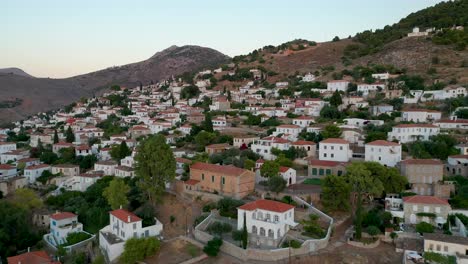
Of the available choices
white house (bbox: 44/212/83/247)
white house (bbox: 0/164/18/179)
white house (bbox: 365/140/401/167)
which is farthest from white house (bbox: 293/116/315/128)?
white house (bbox: 0/164/18/179)

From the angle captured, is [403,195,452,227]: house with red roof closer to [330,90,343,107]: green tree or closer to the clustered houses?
the clustered houses

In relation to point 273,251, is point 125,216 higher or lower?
higher

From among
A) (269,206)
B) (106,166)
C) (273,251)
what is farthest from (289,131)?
(273,251)

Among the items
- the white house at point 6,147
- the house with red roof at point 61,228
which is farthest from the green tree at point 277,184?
the white house at point 6,147

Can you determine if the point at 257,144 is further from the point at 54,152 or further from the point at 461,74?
the point at 461,74

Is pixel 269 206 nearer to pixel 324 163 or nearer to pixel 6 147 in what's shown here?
pixel 324 163

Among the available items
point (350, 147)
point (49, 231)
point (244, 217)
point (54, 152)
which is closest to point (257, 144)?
point (350, 147)
